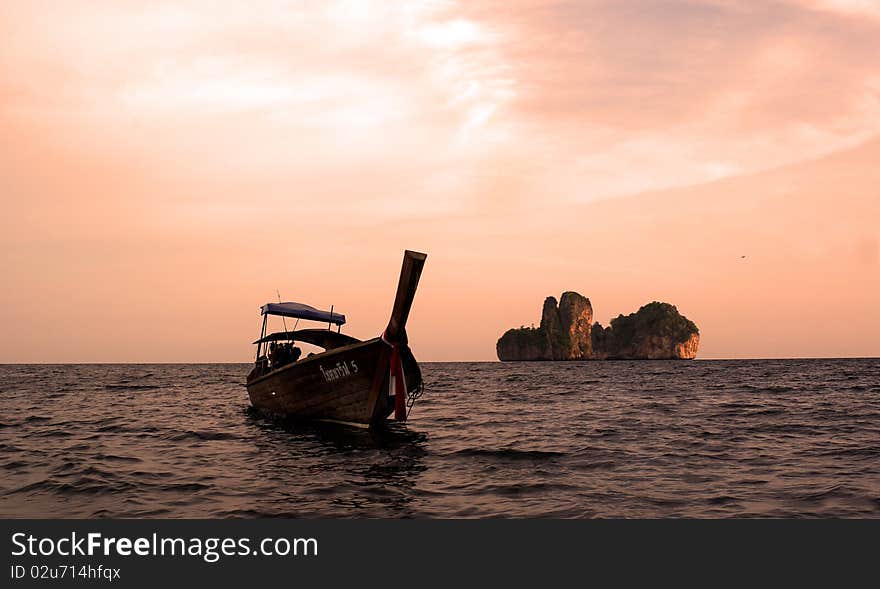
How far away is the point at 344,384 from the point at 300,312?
6.37 m

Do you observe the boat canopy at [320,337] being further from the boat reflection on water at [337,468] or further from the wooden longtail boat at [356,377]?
the boat reflection on water at [337,468]

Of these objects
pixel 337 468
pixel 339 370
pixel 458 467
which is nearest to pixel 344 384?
pixel 339 370

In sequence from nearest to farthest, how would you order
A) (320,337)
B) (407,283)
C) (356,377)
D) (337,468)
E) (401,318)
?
(337,468) < (407,283) < (401,318) < (356,377) < (320,337)

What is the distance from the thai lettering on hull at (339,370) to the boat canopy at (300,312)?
543cm

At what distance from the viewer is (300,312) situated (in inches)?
894

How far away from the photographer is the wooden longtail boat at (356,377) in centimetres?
1544

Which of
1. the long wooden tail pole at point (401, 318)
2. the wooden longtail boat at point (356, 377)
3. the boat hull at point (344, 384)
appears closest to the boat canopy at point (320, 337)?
the wooden longtail boat at point (356, 377)

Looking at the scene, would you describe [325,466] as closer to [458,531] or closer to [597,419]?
[458,531]

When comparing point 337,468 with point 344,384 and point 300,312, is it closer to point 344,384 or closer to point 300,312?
point 344,384

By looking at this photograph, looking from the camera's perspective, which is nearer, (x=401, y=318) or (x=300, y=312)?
(x=401, y=318)

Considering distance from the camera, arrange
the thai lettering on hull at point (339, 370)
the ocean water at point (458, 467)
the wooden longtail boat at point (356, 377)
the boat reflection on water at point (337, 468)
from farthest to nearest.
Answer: the thai lettering on hull at point (339, 370) → the wooden longtail boat at point (356, 377) → the boat reflection on water at point (337, 468) → the ocean water at point (458, 467)

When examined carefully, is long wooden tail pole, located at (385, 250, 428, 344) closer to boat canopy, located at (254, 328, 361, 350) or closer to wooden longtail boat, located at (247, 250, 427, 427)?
wooden longtail boat, located at (247, 250, 427, 427)

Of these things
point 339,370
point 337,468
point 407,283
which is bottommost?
point 337,468

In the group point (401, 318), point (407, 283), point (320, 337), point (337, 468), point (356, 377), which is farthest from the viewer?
point (320, 337)
